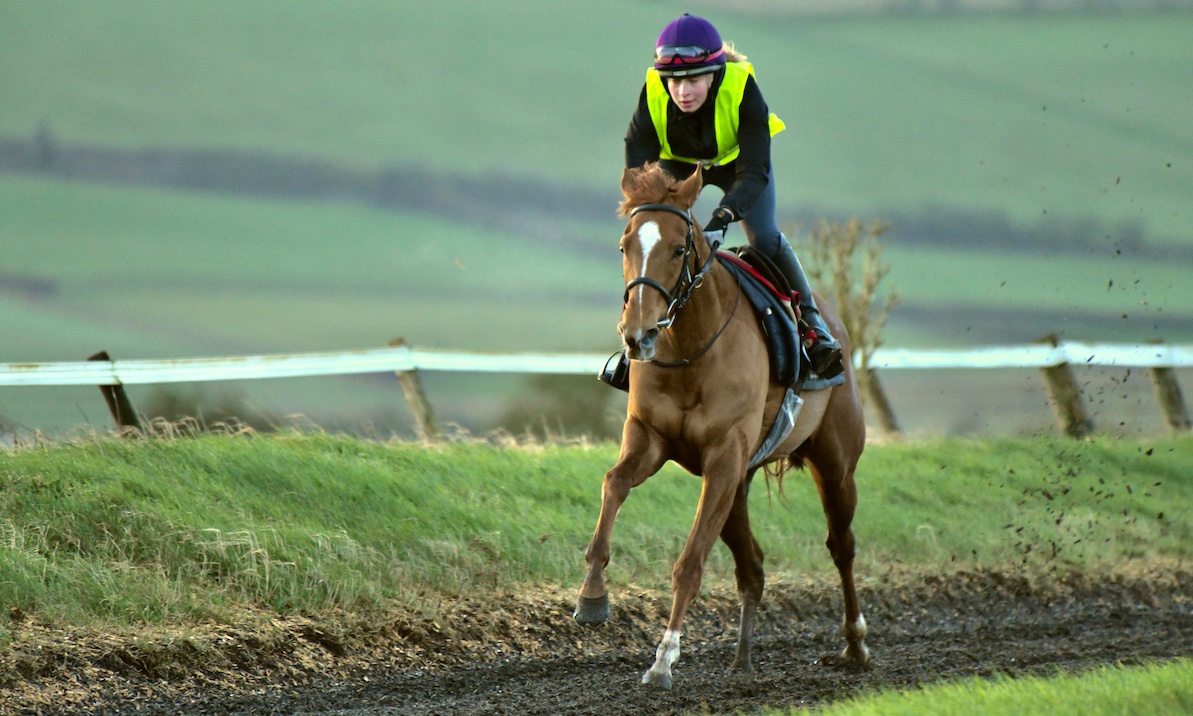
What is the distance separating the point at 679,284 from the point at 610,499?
1.08m

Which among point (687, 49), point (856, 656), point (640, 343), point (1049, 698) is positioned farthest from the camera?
point (856, 656)

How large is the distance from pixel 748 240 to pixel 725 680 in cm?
255

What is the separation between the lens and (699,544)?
239 inches

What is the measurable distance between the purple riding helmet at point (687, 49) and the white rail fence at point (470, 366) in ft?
14.5

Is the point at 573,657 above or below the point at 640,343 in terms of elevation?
below

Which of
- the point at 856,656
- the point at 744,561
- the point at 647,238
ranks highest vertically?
→ the point at 647,238

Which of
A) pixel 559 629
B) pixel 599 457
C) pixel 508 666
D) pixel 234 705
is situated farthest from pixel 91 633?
pixel 599 457

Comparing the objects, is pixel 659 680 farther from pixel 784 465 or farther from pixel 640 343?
pixel 784 465

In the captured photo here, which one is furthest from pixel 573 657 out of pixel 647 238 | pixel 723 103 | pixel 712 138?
pixel 723 103

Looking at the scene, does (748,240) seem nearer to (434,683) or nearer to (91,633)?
(434,683)

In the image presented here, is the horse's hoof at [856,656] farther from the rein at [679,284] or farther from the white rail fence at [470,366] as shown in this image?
the white rail fence at [470,366]

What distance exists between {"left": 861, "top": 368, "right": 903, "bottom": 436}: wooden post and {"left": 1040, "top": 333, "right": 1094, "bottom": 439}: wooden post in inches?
76.1

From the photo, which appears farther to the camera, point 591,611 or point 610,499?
point 610,499

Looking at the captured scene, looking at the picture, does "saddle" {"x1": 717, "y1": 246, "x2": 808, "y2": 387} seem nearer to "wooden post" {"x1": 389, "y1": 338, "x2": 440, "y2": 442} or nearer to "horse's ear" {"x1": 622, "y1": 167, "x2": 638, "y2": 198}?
"horse's ear" {"x1": 622, "y1": 167, "x2": 638, "y2": 198}
